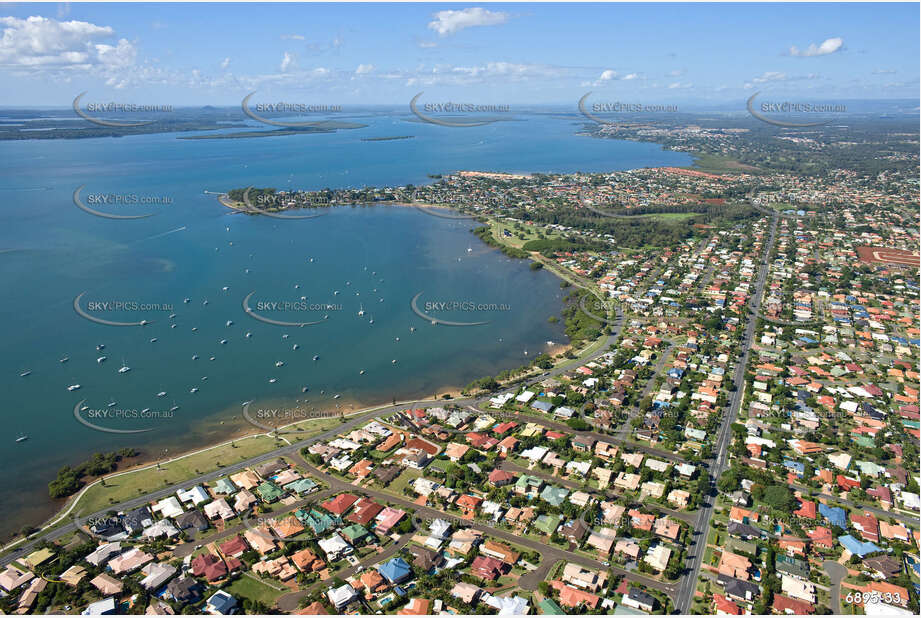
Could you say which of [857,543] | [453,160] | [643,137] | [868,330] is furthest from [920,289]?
[643,137]

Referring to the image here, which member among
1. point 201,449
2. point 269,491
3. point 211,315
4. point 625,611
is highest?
point 211,315

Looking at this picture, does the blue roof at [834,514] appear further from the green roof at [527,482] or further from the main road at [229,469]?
the main road at [229,469]

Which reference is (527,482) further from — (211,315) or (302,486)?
(211,315)

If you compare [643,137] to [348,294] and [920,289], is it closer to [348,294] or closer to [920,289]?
[920,289]

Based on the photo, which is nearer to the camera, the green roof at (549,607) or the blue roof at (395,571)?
the green roof at (549,607)

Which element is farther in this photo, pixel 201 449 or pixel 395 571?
pixel 201 449

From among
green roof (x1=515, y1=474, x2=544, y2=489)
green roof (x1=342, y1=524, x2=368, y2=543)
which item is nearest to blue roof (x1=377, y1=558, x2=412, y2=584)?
green roof (x1=342, y1=524, x2=368, y2=543)

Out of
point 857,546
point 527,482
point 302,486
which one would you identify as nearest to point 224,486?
point 302,486

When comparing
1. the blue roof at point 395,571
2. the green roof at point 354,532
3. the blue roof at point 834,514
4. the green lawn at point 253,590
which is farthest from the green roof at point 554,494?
the green lawn at point 253,590
